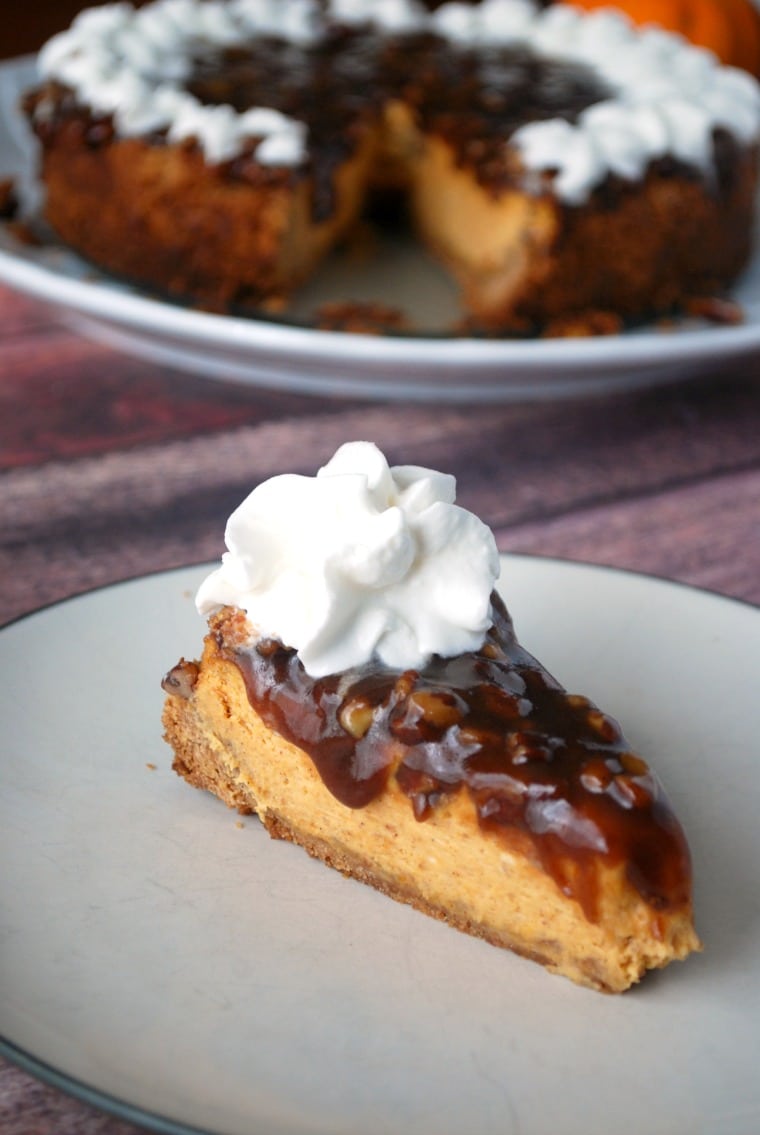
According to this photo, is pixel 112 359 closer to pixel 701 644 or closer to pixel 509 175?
pixel 509 175

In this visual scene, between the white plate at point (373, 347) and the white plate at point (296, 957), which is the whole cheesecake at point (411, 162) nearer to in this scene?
the white plate at point (373, 347)

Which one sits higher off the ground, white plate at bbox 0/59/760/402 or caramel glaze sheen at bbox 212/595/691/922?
caramel glaze sheen at bbox 212/595/691/922

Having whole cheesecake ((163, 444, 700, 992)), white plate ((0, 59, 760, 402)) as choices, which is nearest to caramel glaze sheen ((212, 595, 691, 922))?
whole cheesecake ((163, 444, 700, 992))

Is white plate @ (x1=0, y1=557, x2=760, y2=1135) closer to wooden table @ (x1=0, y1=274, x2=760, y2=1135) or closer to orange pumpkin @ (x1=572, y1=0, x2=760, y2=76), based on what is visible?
wooden table @ (x1=0, y1=274, x2=760, y2=1135)

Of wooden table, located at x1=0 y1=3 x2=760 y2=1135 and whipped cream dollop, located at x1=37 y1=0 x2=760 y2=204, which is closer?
wooden table, located at x1=0 y1=3 x2=760 y2=1135

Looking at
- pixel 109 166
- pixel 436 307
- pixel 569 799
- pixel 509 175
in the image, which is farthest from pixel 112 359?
pixel 569 799
